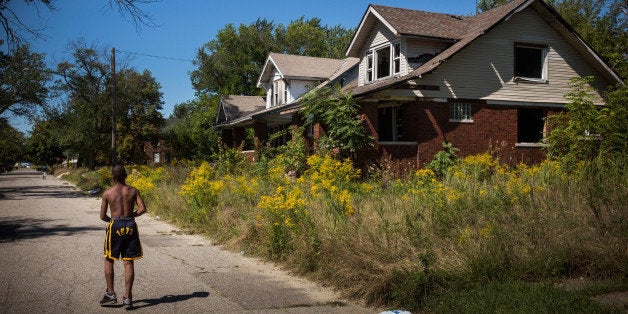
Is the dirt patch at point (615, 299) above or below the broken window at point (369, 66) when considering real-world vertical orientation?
below

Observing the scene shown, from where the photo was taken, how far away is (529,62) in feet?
72.4

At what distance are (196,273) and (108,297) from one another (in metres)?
1.96

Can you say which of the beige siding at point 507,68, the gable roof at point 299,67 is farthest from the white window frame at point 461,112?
the gable roof at point 299,67

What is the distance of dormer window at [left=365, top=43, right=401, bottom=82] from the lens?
21078 mm

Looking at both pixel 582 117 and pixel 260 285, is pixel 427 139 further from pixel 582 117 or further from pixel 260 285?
pixel 260 285

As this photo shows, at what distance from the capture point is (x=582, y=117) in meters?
11.5

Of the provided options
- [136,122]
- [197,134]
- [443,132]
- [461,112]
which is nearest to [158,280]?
[443,132]

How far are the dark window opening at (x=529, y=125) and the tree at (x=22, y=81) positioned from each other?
25.5 meters

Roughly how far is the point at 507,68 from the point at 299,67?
536 inches

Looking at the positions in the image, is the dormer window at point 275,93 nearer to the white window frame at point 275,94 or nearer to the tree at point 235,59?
the white window frame at point 275,94

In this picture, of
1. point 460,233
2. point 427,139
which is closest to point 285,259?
point 460,233

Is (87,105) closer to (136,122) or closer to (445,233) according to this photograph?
(136,122)

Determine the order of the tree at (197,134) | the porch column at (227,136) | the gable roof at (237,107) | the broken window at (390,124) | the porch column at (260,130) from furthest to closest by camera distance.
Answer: the tree at (197,134)
the porch column at (227,136)
the gable roof at (237,107)
the porch column at (260,130)
the broken window at (390,124)

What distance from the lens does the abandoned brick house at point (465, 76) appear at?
62.6ft
